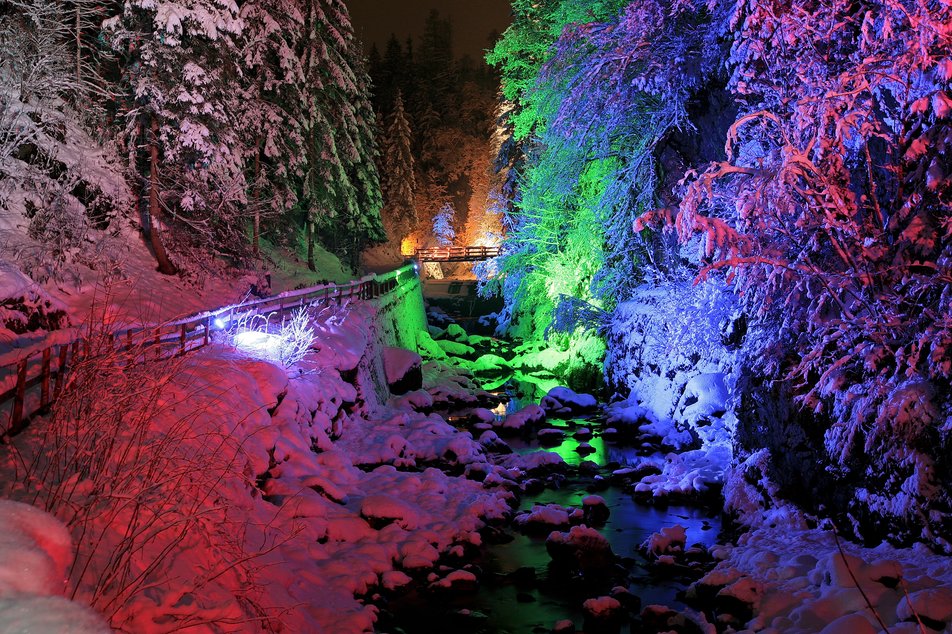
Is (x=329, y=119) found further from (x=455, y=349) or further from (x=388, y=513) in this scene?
(x=388, y=513)

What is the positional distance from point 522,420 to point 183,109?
12.3 metres

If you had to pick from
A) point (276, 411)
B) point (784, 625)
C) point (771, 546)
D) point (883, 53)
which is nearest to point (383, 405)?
point (276, 411)

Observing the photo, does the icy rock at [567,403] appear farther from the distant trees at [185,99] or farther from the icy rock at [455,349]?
the distant trees at [185,99]

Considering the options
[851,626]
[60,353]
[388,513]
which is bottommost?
[388,513]

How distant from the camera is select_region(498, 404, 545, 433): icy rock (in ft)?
54.2

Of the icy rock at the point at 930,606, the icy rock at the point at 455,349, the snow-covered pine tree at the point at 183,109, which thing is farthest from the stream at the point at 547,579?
the icy rock at the point at 455,349

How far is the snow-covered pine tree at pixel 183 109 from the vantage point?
51.4 ft

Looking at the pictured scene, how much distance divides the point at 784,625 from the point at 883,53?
6.94 m

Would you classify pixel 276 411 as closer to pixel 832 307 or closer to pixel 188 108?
pixel 832 307

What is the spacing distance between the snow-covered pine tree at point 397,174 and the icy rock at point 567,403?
30.3m

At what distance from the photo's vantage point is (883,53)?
7.77 metres

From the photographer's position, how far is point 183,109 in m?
16.5

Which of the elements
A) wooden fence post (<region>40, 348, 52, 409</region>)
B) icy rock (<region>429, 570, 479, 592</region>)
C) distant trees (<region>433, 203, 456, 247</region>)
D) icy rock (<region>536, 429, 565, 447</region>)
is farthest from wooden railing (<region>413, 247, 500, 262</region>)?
wooden fence post (<region>40, 348, 52, 409</region>)

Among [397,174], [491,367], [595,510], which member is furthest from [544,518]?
[397,174]
